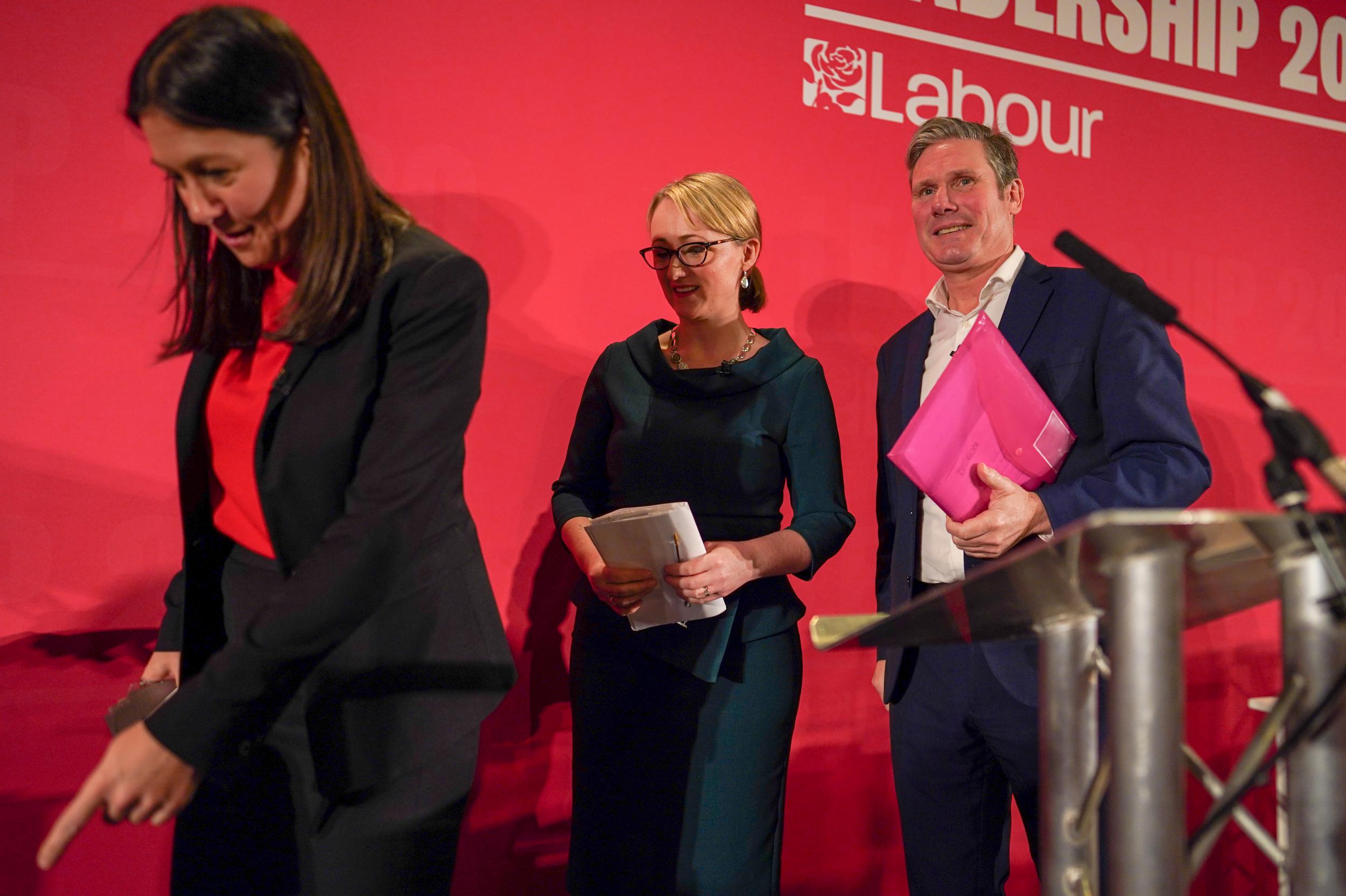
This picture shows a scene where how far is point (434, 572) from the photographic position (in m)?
1.11

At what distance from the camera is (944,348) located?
6.64 ft

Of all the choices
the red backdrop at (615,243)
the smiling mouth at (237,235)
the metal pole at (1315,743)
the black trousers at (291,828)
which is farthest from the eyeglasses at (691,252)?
the metal pole at (1315,743)

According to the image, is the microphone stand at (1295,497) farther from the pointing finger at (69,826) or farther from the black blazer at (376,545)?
the pointing finger at (69,826)

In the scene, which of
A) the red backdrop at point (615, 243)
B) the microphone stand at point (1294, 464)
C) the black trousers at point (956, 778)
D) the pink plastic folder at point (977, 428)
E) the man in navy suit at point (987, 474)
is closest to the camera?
the microphone stand at point (1294, 464)

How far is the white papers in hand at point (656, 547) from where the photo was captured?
1666mm

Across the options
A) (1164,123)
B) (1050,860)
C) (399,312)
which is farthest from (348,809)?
(1164,123)

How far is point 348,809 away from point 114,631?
1170mm

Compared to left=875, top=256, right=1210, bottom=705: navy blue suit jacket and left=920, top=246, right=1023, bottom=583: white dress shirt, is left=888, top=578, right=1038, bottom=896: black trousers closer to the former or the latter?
left=875, top=256, right=1210, bottom=705: navy blue suit jacket

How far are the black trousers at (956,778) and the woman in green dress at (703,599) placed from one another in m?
0.24

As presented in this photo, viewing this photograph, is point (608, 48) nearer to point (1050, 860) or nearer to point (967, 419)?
point (967, 419)

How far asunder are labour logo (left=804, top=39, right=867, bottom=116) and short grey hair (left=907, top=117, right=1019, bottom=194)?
0.54 meters

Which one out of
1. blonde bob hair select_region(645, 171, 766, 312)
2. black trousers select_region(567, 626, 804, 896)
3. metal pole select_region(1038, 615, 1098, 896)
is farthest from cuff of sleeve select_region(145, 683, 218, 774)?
blonde bob hair select_region(645, 171, 766, 312)

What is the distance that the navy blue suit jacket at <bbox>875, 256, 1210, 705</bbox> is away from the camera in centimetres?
164

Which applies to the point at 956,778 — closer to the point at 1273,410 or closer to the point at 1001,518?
the point at 1001,518
